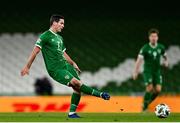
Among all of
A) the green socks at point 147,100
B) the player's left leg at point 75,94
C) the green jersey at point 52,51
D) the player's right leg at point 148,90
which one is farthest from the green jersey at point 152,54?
the green jersey at point 52,51

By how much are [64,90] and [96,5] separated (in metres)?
3.35

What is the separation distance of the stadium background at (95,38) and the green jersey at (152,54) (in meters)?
5.57

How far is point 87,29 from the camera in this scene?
22578 mm

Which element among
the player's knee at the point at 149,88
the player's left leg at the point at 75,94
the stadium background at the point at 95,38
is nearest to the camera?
the player's left leg at the point at 75,94

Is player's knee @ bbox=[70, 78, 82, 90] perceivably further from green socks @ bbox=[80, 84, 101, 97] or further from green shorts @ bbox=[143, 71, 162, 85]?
green shorts @ bbox=[143, 71, 162, 85]

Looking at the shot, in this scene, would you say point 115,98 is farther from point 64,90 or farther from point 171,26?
point 171,26

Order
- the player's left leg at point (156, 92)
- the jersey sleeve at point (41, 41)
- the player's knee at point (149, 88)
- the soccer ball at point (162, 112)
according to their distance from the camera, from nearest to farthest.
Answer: the jersey sleeve at point (41, 41)
the soccer ball at point (162, 112)
the player's left leg at point (156, 92)
the player's knee at point (149, 88)

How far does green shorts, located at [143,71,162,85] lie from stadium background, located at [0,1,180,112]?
542 centimetres

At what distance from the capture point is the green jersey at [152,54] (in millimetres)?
15750

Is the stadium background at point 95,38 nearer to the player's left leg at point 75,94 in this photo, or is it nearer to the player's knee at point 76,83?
the player's left leg at point 75,94

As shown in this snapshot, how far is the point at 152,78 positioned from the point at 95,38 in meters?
6.65

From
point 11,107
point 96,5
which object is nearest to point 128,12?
point 96,5

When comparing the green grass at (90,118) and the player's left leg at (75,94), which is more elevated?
the player's left leg at (75,94)

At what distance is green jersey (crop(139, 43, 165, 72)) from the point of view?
1575 cm
